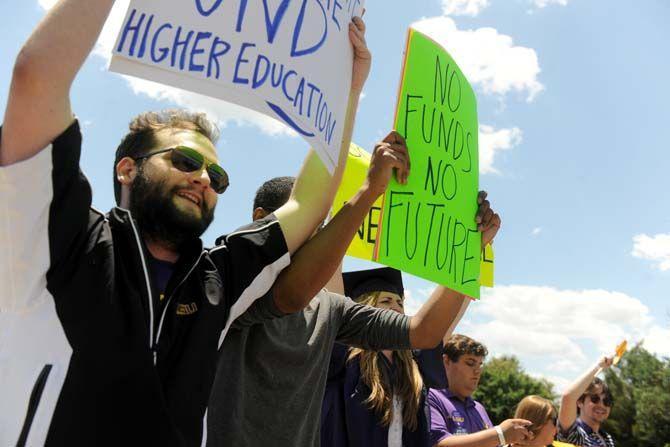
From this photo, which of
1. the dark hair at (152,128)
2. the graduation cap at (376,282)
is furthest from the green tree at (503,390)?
the dark hair at (152,128)

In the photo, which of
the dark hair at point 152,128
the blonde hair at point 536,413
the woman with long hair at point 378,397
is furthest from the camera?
the blonde hair at point 536,413

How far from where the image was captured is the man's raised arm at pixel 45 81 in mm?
1353

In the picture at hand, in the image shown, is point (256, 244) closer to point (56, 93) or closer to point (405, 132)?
point (56, 93)

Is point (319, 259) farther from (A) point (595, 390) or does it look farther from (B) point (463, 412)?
(A) point (595, 390)

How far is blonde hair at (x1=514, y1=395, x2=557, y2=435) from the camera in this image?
4.96 m

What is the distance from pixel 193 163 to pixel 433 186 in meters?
1.19

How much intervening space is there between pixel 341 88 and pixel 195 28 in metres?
0.65

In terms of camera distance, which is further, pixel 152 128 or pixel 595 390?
pixel 595 390

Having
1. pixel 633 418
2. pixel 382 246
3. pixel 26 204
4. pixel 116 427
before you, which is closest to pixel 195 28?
pixel 26 204

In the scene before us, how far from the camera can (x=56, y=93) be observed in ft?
4.59

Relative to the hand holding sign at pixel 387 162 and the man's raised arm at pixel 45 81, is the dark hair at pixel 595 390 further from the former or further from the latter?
the man's raised arm at pixel 45 81

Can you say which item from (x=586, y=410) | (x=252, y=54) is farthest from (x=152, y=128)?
(x=586, y=410)

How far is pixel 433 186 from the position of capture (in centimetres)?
273

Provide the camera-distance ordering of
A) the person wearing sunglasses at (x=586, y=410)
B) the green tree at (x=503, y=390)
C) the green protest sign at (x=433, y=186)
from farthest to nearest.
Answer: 1. the green tree at (x=503, y=390)
2. the person wearing sunglasses at (x=586, y=410)
3. the green protest sign at (x=433, y=186)
